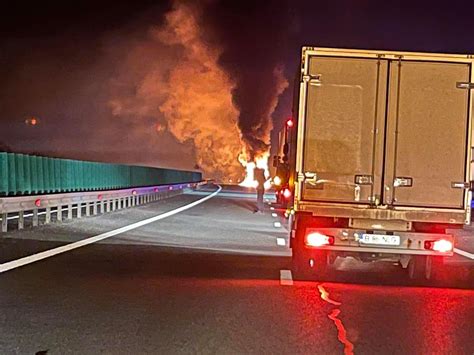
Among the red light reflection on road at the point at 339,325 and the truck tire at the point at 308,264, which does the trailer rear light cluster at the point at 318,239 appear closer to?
the truck tire at the point at 308,264

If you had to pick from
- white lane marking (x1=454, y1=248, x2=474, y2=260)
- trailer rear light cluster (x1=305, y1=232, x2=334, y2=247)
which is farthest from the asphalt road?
trailer rear light cluster (x1=305, y1=232, x2=334, y2=247)

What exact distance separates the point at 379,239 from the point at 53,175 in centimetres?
1527

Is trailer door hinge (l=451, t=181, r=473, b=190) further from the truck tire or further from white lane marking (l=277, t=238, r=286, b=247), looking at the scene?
white lane marking (l=277, t=238, r=286, b=247)

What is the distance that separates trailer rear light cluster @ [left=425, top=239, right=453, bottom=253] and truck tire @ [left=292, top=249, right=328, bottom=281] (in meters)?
1.46

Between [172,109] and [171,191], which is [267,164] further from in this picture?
[172,109]

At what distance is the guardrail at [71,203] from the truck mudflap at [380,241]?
8.02 meters

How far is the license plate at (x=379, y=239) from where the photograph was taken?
34.4 feet

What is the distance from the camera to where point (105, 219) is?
2202 centimetres

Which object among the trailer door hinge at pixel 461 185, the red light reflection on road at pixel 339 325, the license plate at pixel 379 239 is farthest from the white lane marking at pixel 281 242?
the red light reflection on road at pixel 339 325

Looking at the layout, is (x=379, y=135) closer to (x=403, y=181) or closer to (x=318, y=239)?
(x=403, y=181)

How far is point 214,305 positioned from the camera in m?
8.55

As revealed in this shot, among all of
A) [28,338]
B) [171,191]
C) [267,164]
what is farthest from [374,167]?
[267,164]

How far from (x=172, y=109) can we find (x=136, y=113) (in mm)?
6032

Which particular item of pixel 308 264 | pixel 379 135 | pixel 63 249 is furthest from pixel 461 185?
pixel 63 249
